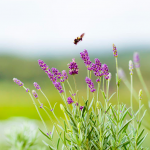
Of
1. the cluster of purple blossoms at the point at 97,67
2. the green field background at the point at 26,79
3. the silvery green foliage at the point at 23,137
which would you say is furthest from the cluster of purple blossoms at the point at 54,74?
the green field background at the point at 26,79

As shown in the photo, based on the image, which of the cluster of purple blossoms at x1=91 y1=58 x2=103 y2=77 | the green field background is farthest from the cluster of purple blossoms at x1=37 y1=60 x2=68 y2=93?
the green field background

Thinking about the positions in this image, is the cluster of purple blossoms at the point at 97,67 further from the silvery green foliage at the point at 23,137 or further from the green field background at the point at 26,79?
the green field background at the point at 26,79

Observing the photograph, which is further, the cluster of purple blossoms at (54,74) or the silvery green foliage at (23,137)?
the silvery green foliage at (23,137)

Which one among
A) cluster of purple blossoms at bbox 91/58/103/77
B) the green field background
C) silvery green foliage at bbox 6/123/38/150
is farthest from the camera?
the green field background

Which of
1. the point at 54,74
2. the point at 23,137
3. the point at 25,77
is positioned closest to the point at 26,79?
the point at 25,77

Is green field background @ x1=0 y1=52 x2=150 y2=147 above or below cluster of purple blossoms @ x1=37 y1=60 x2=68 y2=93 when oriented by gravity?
above

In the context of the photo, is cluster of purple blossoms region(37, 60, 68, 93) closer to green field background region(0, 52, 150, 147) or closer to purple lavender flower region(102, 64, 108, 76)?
purple lavender flower region(102, 64, 108, 76)

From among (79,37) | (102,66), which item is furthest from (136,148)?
(79,37)

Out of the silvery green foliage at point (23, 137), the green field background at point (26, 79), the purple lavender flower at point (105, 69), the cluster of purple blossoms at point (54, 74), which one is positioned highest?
the green field background at point (26, 79)

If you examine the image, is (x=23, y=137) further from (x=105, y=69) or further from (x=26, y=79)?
(x=26, y=79)

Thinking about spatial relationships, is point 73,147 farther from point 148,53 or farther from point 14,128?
point 148,53
